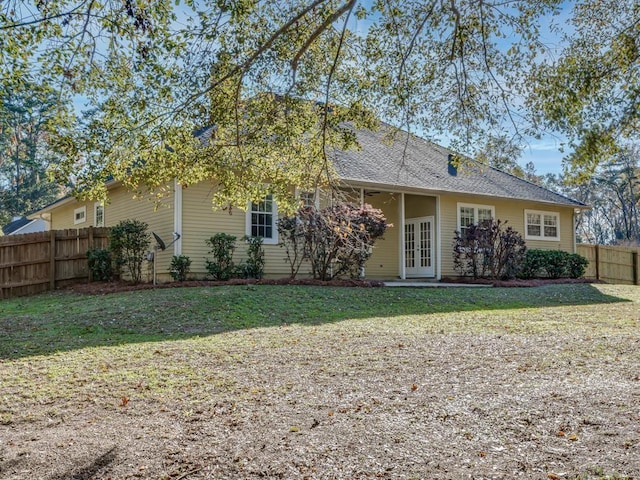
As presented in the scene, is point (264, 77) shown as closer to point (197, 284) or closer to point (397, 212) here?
point (197, 284)

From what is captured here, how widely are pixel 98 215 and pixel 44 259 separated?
361 centimetres

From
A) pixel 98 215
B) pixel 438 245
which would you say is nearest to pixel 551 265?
pixel 438 245

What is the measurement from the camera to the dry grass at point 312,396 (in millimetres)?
3330

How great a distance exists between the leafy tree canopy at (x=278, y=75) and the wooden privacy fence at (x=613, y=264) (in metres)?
15.9

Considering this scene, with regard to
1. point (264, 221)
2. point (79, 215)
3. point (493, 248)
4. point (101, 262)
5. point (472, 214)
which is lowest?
point (101, 262)

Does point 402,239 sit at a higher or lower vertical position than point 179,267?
higher

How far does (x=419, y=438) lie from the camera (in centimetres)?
369

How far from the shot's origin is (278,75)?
23.8 feet

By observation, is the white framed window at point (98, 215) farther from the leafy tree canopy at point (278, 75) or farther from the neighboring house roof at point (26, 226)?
the neighboring house roof at point (26, 226)

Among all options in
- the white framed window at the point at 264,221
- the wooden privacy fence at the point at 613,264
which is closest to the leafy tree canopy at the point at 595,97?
the white framed window at the point at 264,221

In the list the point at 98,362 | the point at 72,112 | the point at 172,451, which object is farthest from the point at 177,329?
the point at 172,451

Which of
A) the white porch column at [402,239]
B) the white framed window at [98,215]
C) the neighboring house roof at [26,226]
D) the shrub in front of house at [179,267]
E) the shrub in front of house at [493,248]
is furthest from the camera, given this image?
the neighboring house roof at [26,226]

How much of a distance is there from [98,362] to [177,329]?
208cm

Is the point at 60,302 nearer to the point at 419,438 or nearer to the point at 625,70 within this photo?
the point at 419,438
